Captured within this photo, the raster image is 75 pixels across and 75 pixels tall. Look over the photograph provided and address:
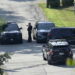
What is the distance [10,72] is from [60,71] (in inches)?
107

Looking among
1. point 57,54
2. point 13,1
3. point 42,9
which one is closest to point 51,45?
point 57,54

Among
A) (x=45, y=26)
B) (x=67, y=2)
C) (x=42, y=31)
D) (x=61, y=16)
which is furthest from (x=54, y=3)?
(x=42, y=31)

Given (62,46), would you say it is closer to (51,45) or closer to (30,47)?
(51,45)

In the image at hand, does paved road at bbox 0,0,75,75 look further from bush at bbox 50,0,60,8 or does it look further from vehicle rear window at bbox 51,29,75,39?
bush at bbox 50,0,60,8

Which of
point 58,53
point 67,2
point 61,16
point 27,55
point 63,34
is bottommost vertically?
point 61,16

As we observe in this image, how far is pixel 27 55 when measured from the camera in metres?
29.3

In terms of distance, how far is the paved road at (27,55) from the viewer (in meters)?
22.6

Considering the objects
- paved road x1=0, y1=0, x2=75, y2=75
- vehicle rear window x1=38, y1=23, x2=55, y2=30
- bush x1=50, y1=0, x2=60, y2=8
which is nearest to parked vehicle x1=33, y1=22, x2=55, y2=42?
vehicle rear window x1=38, y1=23, x2=55, y2=30

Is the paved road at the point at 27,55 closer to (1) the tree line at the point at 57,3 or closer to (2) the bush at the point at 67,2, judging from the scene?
(1) the tree line at the point at 57,3

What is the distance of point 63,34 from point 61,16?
19.3 m

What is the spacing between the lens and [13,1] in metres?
66.2

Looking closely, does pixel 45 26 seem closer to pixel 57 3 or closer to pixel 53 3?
pixel 53 3

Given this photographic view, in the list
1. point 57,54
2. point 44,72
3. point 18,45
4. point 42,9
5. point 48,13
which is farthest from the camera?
point 42,9

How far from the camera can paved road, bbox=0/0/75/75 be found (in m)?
22.6
